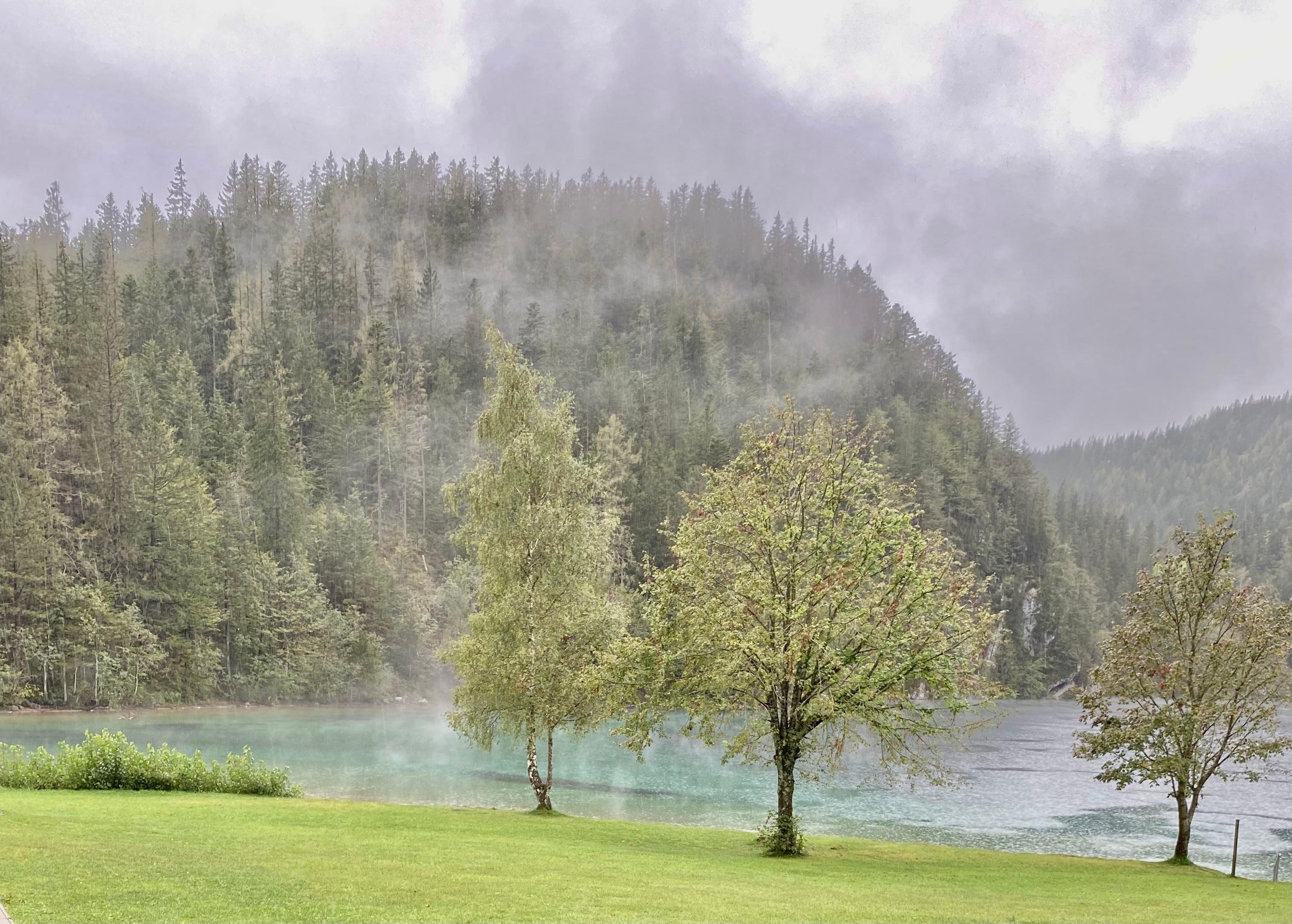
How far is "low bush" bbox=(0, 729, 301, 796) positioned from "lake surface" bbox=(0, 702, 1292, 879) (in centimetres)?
839

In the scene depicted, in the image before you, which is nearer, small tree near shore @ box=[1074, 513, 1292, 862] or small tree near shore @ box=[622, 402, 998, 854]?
small tree near shore @ box=[622, 402, 998, 854]

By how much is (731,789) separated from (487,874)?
3941 centimetres

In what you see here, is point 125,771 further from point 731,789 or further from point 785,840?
point 731,789

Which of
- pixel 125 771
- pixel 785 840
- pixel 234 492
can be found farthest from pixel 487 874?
pixel 234 492

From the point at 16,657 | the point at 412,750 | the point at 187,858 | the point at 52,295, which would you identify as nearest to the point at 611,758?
the point at 412,750

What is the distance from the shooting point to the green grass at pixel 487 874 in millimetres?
15828

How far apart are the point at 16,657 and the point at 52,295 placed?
66383 millimetres

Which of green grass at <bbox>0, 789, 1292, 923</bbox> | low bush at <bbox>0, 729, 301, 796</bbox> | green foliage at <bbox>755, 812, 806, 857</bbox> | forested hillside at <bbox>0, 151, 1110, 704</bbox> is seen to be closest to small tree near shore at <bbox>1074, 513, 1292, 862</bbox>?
green grass at <bbox>0, 789, 1292, 923</bbox>

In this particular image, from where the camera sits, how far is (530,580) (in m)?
39.4

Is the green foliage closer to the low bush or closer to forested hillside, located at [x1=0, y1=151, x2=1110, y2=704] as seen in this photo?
the low bush

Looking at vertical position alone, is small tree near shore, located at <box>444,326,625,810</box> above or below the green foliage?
above

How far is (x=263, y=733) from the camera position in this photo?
77562 millimetres

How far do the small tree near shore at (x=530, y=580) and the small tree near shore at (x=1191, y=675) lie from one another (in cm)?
1915

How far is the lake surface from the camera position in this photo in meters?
46.1
